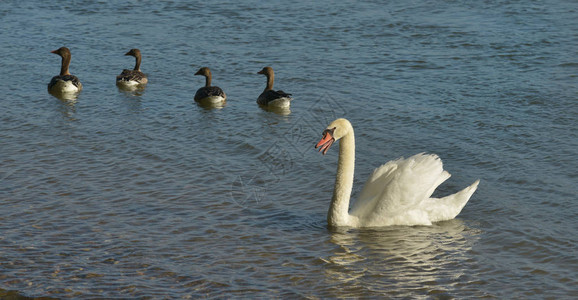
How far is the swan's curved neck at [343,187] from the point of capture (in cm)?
946

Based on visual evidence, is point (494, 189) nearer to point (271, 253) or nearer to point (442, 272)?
point (442, 272)

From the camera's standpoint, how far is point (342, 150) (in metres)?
9.55

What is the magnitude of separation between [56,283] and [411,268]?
361cm

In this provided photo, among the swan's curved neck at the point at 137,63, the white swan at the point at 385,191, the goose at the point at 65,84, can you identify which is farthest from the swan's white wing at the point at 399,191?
the swan's curved neck at the point at 137,63

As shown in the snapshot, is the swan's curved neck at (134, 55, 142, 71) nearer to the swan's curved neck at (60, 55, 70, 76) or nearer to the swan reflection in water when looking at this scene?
the swan's curved neck at (60, 55, 70, 76)

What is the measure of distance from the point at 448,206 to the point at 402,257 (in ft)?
4.86

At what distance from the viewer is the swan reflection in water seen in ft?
26.0

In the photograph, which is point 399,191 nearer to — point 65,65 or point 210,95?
point 210,95

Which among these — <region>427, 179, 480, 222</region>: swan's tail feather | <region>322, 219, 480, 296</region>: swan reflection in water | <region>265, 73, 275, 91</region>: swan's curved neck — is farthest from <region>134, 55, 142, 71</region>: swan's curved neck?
<region>427, 179, 480, 222</region>: swan's tail feather

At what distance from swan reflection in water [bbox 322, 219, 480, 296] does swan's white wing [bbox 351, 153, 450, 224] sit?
0.17 m

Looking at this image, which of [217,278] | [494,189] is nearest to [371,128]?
[494,189]

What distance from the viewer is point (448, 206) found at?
9.75 m

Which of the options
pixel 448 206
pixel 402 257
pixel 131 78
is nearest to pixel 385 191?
pixel 448 206

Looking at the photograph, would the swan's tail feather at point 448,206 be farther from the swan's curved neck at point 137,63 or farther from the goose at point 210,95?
the swan's curved neck at point 137,63
